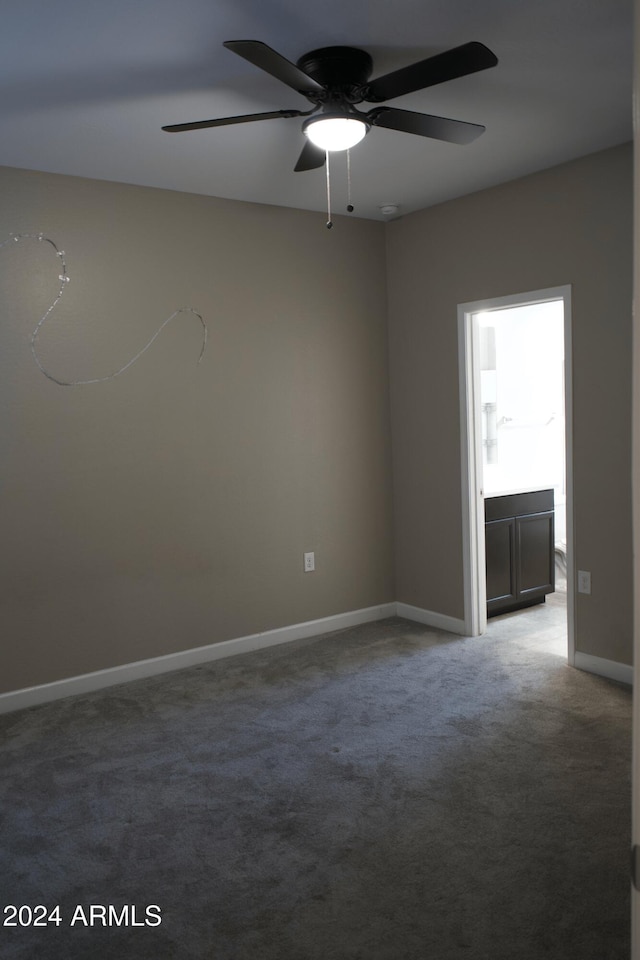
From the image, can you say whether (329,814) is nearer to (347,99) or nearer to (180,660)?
(180,660)

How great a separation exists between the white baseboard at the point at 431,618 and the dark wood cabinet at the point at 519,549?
282 millimetres

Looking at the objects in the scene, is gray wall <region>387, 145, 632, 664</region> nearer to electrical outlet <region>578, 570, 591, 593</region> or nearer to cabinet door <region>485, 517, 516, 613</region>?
electrical outlet <region>578, 570, 591, 593</region>

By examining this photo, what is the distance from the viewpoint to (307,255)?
4598 mm

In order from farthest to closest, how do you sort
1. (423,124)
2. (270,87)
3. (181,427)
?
(181,427) < (270,87) < (423,124)

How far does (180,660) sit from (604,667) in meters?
2.19

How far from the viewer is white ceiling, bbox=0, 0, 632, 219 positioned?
2.30 m

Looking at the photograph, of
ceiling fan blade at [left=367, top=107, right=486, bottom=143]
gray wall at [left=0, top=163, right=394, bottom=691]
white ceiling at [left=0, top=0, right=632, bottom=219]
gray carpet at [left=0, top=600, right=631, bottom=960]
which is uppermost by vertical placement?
white ceiling at [left=0, top=0, right=632, bottom=219]

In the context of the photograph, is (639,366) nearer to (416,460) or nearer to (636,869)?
(636,869)

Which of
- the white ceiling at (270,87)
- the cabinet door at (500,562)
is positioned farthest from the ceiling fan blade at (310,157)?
the cabinet door at (500,562)

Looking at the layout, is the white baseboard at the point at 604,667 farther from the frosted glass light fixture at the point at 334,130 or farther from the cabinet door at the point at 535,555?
the frosted glass light fixture at the point at 334,130

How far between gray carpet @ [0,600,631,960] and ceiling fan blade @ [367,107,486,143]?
92.2 inches

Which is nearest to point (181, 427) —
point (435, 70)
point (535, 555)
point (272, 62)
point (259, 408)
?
point (259, 408)

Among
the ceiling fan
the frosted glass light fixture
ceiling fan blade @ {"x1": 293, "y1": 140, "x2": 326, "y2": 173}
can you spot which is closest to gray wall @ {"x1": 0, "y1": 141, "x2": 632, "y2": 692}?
ceiling fan blade @ {"x1": 293, "y1": 140, "x2": 326, "y2": 173}

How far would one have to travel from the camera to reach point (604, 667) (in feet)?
12.7
